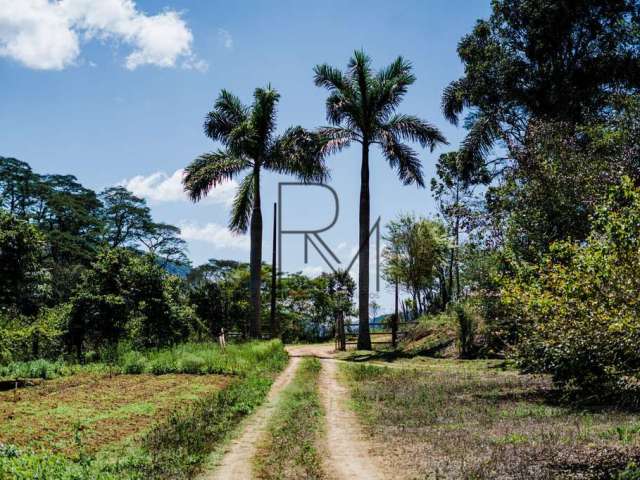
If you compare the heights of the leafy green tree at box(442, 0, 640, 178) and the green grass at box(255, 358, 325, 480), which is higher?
the leafy green tree at box(442, 0, 640, 178)

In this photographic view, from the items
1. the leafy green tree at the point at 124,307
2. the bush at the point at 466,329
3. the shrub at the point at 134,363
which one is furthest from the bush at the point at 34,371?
the bush at the point at 466,329

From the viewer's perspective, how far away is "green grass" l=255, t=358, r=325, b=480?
8570 millimetres

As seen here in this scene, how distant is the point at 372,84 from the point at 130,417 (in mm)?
25722

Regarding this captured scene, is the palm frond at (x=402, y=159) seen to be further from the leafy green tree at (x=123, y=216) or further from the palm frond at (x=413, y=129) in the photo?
the leafy green tree at (x=123, y=216)

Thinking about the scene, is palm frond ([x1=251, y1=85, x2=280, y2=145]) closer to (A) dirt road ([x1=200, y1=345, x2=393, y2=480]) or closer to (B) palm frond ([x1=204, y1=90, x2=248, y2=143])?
(B) palm frond ([x1=204, y1=90, x2=248, y2=143])

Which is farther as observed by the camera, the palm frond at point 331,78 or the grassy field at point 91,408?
the palm frond at point 331,78

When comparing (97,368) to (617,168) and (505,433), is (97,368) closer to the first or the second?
(505,433)

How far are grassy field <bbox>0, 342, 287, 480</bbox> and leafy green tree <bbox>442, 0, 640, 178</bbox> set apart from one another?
17402 mm

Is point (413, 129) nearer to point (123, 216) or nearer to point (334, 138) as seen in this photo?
point (334, 138)

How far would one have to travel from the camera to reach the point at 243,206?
34.4m

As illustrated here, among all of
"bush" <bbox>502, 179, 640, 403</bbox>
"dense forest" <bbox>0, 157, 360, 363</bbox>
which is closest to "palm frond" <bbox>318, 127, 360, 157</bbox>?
"dense forest" <bbox>0, 157, 360, 363</bbox>

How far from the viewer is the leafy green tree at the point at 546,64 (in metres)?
29.5

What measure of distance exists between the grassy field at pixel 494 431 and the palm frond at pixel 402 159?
59.3 ft

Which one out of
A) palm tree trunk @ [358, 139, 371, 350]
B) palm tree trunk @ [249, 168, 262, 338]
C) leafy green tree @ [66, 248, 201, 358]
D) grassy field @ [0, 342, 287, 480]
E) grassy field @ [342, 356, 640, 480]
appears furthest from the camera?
palm tree trunk @ [249, 168, 262, 338]
